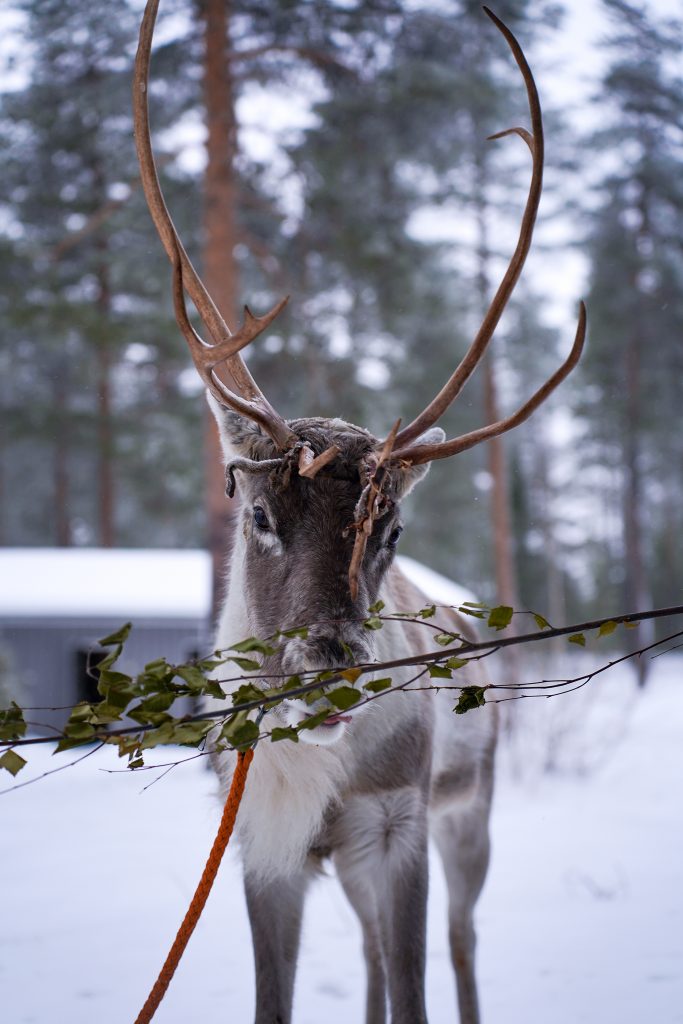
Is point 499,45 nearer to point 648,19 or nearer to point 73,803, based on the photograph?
point 648,19

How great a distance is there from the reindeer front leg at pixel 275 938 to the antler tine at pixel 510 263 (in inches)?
45.3

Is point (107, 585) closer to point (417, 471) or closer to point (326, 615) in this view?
point (417, 471)

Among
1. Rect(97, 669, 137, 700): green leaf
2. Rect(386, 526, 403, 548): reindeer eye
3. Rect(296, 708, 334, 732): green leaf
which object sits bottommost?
Rect(296, 708, 334, 732): green leaf

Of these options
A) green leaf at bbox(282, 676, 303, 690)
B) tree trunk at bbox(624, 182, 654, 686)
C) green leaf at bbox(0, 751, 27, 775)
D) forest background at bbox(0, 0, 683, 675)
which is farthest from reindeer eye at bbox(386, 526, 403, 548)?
tree trunk at bbox(624, 182, 654, 686)

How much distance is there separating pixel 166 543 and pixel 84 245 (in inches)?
338

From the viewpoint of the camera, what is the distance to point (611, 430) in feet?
45.5

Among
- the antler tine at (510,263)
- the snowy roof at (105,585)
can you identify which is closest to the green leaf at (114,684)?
the antler tine at (510,263)

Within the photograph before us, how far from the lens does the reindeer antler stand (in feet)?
5.65

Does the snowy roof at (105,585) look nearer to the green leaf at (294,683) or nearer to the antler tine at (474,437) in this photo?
the antler tine at (474,437)

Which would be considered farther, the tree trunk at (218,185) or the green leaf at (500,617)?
the tree trunk at (218,185)

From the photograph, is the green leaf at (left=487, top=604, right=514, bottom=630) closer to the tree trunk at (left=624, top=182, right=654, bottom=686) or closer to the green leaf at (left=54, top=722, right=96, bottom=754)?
the green leaf at (left=54, top=722, right=96, bottom=754)

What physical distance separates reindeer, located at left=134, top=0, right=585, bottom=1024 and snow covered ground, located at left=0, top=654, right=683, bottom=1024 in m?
0.29

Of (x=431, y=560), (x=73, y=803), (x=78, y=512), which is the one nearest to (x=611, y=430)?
(x=431, y=560)

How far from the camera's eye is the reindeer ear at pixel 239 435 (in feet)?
6.75
